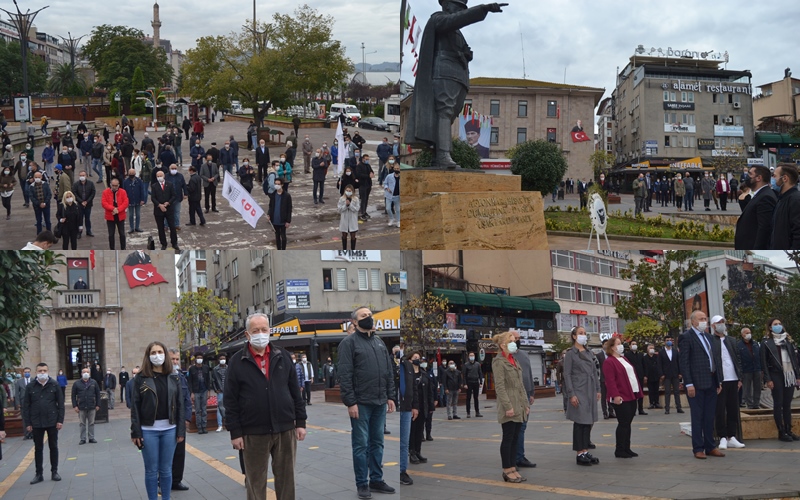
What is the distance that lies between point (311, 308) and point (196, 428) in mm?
4327

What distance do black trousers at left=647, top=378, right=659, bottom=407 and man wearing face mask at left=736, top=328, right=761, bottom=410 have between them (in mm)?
1695

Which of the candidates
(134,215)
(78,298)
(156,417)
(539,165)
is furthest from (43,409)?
(539,165)

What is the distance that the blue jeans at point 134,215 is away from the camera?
16672 mm

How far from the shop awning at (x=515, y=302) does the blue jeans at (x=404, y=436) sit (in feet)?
4.24

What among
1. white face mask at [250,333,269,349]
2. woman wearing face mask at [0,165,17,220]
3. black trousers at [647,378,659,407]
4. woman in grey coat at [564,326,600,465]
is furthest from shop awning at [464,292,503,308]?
woman wearing face mask at [0,165,17,220]

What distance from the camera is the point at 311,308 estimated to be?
6.62m

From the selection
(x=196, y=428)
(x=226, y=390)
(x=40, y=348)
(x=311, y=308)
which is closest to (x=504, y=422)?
(x=311, y=308)

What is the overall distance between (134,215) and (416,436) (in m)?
12.0

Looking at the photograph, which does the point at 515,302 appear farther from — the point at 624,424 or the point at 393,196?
the point at 393,196

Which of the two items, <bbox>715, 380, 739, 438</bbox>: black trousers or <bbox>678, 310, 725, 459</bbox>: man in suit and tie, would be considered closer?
<bbox>678, 310, 725, 459</bbox>: man in suit and tie

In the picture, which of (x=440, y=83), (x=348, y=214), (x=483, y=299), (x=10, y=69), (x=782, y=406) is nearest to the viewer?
(x=483, y=299)

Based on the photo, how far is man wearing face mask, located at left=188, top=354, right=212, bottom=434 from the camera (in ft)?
32.1

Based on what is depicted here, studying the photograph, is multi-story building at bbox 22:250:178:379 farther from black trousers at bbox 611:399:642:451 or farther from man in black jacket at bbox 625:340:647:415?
man in black jacket at bbox 625:340:647:415

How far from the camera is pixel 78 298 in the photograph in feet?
26.2
